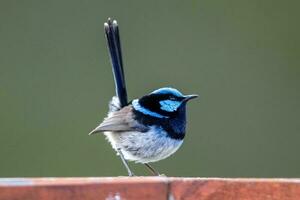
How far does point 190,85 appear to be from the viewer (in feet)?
22.8

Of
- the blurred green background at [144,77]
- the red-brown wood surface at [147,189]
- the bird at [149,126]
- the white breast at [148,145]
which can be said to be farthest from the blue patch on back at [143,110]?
the blurred green background at [144,77]

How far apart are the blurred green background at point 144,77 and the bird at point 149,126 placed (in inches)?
100

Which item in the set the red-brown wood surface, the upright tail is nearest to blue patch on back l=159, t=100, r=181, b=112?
the upright tail

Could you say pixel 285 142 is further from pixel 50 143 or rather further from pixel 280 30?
pixel 50 143

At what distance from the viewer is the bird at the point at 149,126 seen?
3992 mm

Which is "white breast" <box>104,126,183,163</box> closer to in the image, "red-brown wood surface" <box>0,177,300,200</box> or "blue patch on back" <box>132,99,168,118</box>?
"blue patch on back" <box>132,99,168,118</box>

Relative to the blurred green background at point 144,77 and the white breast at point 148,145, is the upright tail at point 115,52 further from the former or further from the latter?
the blurred green background at point 144,77

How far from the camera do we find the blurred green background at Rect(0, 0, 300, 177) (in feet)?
22.8

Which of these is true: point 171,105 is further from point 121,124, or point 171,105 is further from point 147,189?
point 147,189

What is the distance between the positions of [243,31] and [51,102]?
5.42 feet

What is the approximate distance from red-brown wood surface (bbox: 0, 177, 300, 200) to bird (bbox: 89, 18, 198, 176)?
6.42 ft

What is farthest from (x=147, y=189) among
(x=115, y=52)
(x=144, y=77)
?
(x=144, y=77)

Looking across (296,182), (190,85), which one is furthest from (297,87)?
(296,182)

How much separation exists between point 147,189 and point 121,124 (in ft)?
7.25
